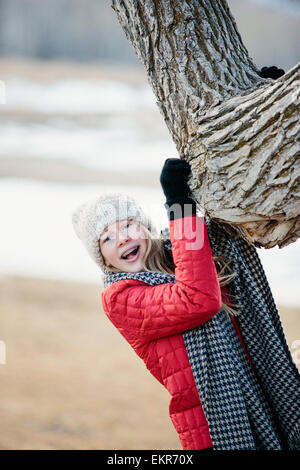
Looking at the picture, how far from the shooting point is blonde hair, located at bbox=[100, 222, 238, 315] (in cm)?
178

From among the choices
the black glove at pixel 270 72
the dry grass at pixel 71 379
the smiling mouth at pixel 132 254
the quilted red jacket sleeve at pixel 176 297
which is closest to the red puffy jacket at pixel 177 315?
the quilted red jacket sleeve at pixel 176 297

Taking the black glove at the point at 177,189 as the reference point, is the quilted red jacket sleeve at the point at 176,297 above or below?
below

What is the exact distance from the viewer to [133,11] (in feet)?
5.50

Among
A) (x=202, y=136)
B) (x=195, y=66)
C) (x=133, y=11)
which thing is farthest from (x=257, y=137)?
(x=133, y=11)

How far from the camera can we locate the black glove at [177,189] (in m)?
1.58

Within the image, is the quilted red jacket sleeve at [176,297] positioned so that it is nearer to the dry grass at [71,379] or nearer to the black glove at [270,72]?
the black glove at [270,72]

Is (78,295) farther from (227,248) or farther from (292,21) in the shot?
(227,248)

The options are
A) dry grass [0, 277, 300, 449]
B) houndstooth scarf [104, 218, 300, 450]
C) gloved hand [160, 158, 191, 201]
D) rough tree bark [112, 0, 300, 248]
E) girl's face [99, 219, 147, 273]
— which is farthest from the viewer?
dry grass [0, 277, 300, 449]

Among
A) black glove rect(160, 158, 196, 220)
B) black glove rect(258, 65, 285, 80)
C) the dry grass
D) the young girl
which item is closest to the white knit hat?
the young girl

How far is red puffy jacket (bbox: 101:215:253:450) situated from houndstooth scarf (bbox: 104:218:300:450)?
43mm

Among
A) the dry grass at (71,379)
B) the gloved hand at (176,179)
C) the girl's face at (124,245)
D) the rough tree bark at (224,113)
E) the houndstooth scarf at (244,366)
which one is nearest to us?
the rough tree bark at (224,113)

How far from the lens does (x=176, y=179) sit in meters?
1.58

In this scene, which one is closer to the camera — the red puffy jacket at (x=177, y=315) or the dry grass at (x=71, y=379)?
the red puffy jacket at (x=177, y=315)

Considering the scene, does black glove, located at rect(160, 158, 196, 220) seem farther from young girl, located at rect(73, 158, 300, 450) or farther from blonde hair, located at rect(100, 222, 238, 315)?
blonde hair, located at rect(100, 222, 238, 315)
